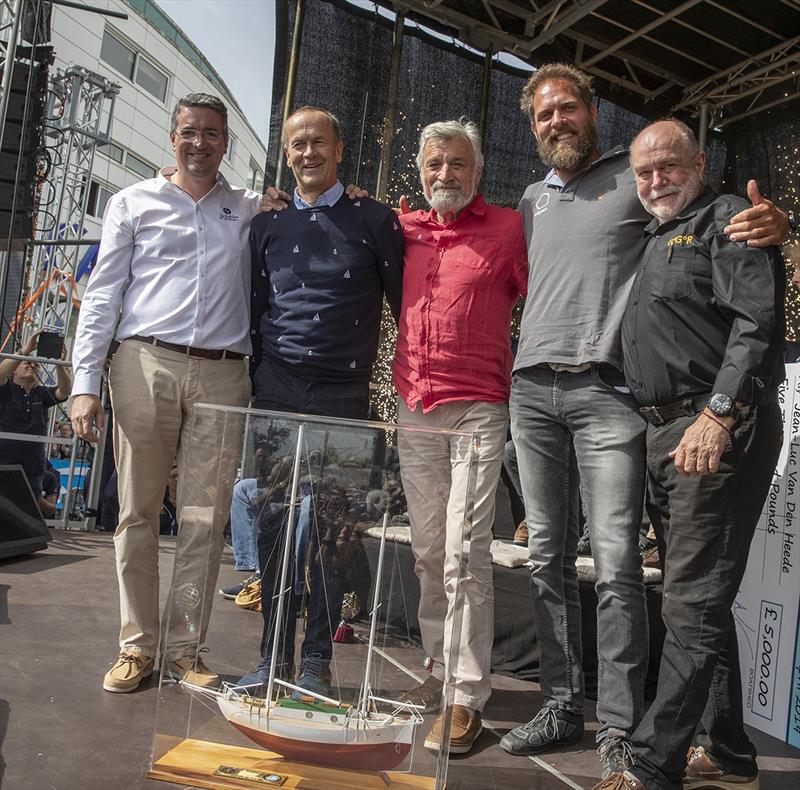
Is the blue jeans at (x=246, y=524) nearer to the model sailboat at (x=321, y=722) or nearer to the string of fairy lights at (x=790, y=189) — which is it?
the model sailboat at (x=321, y=722)

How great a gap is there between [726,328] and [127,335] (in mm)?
1599

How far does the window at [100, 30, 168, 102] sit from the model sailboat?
17072 mm

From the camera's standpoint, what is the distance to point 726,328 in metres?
1.73

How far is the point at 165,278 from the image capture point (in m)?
2.26

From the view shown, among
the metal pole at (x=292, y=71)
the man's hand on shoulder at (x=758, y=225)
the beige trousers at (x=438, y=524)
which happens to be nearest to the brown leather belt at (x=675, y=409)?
the man's hand on shoulder at (x=758, y=225)

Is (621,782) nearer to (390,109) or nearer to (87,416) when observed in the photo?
(87,416)

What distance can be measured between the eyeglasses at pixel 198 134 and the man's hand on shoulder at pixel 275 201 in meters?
0.22

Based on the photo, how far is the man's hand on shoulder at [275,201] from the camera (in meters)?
2.28

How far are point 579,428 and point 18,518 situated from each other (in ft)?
9.73

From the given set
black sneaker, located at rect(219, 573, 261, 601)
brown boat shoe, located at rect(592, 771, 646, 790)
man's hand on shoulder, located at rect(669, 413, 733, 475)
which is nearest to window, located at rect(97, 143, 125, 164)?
black sneaker, located at rect(219, 573, 261, 601)

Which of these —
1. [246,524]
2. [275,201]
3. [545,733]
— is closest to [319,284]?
[275,201]

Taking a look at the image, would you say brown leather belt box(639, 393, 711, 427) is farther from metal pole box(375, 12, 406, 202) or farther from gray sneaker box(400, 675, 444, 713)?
metal pole box(375, 12, 406, 202)

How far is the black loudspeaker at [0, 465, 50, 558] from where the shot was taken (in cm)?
361

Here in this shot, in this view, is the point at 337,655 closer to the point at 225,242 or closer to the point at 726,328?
the point at 726,328
